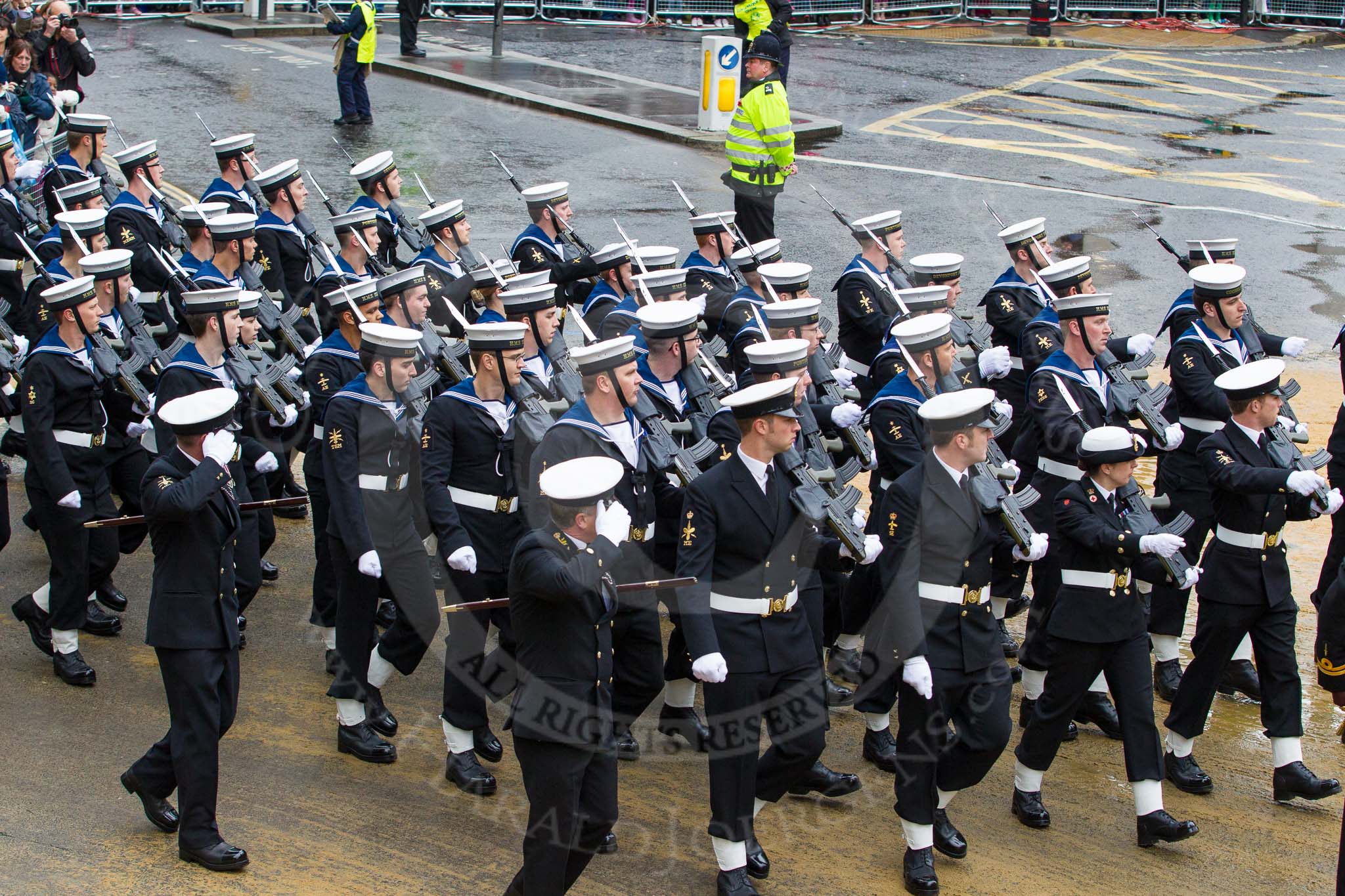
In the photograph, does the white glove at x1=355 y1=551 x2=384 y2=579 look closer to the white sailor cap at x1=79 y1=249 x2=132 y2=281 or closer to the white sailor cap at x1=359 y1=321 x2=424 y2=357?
the white sailor cap at x1=359 y1=321 x2=424 y2=357

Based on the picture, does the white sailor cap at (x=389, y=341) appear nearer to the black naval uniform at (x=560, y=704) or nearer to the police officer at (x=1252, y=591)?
the black naval uniform at (x=560, y=704)

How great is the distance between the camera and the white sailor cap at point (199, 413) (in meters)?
5.76

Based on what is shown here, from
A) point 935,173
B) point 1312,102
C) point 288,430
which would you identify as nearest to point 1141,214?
point 935,173

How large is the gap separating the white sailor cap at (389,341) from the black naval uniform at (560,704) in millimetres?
1747

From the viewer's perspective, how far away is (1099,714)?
23.4ft

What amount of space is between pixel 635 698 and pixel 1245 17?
28694mm

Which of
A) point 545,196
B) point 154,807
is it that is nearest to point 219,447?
point 154,807

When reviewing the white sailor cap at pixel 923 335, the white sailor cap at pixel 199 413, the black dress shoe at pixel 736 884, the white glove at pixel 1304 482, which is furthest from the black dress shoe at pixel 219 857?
the white glove at pixel 1304 482

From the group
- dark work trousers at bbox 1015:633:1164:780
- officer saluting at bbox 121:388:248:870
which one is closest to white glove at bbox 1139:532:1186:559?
dark work trousers at bbox 1015:633:1164:780

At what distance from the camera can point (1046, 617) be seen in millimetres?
6555

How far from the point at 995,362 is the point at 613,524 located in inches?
141

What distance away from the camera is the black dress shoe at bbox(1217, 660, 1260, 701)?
7480mm

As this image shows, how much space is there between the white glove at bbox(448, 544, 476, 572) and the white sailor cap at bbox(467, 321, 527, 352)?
0.90 m

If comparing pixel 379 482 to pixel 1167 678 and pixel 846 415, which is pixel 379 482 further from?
pixel 1167 678
